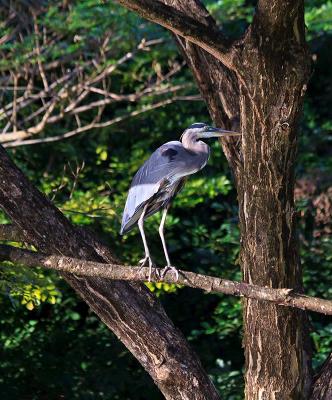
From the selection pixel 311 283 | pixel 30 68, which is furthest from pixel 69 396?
pixel 30 68

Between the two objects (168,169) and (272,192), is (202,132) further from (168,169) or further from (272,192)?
(272,192)

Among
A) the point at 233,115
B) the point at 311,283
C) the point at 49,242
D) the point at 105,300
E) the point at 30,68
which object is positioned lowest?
the point at 311,283

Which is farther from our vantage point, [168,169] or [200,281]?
[168,169]

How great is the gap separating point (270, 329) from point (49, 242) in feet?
2.50

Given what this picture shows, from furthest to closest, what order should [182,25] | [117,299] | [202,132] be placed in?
[117,299] < [202,132] < [182,25]

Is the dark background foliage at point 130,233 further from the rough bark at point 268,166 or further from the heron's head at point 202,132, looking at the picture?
the heron's head at point 202,132

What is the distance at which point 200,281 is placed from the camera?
266 centimetres

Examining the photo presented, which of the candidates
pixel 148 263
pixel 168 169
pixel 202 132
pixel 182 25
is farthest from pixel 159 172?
pixel 182 25

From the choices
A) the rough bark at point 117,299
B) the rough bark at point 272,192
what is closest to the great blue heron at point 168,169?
the rough bark at point 272,192

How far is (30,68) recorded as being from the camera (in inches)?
213

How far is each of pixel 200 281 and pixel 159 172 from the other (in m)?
0.37

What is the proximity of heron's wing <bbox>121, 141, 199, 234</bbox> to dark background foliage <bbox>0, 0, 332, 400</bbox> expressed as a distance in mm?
1668

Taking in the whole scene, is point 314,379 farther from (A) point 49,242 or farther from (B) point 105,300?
(A) point 49,242

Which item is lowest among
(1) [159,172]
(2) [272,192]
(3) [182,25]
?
(2) [272,192]
